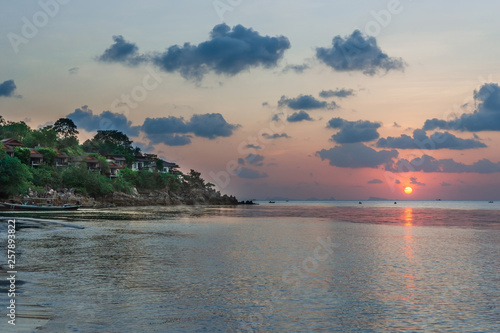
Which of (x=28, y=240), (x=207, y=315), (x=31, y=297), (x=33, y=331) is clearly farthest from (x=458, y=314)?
(x=28, y=240)

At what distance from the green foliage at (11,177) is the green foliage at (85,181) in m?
39.2

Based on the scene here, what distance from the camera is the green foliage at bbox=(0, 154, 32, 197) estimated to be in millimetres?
117688

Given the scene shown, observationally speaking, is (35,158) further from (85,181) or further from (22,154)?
(85,181)

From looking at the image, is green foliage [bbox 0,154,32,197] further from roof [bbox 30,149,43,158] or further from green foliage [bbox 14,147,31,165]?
roof [bbox 30,149,43,158]

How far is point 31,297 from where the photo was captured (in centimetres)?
2059

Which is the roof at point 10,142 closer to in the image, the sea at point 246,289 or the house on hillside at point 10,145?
the house on hillside at point 10,145

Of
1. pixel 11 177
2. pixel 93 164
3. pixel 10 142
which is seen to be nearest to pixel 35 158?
pixel 10 142

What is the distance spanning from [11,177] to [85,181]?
46.3 meters

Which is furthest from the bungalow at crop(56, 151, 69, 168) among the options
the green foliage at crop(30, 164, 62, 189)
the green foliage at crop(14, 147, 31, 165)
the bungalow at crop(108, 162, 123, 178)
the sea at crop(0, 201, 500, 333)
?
the sea at crop(0, 201, 500, 333)

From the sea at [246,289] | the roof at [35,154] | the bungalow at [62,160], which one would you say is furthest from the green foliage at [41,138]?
the sea at [246,289]

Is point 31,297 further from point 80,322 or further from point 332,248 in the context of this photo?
point 332,248

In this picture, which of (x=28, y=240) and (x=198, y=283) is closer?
(x=198, y=283)

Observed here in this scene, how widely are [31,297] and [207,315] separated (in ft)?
27.8

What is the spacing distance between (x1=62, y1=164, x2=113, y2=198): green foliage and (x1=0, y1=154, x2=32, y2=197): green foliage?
39182 millimetres
